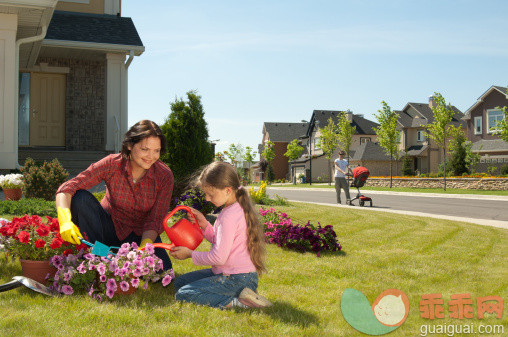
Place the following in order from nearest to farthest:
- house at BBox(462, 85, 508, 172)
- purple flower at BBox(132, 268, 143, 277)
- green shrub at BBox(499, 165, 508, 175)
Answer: purple flower at BBox(132, 268, 143, 277)
green shrub at BBox(499, 165, 508, 175)
house at BBox(462, 85, 508, 172)

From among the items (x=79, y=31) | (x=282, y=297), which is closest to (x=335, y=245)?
(x=282, y=297)

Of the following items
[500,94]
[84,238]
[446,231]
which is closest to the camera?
[84,238]

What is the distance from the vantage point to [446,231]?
9.76 meters

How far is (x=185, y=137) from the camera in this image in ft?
33.5

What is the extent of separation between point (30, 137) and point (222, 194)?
47.6ft

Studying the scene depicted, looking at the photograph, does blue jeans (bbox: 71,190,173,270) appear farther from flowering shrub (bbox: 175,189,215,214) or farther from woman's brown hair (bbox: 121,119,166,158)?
flowering shrub (bbox: 175,189,215,214)

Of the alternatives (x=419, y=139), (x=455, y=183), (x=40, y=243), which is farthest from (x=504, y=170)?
(x=40, y=243)

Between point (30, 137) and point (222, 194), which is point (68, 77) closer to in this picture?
point (30, 137)

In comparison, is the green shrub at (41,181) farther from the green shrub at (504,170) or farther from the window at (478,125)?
the window at (478,125)

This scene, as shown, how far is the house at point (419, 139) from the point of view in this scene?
55.6 m

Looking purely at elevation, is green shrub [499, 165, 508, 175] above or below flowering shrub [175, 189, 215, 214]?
above

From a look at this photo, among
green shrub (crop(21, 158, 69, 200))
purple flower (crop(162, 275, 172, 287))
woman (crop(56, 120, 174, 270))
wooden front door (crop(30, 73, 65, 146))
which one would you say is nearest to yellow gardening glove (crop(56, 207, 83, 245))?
woman (crop(56, 120, 174, 270))

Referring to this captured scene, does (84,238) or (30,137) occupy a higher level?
(30,137)

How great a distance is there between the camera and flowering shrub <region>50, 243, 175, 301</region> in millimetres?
4238
